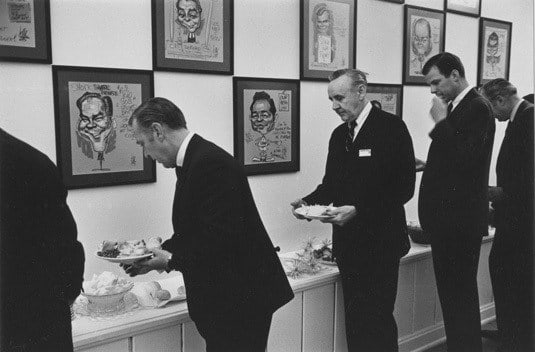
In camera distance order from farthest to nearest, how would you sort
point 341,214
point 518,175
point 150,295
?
point 518,175 < point 341,214 < point 150,295

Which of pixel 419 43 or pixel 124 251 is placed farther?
pixel 419 43

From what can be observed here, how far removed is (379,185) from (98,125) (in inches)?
51.8

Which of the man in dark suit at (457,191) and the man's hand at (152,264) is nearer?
the man's hand at (152,264)

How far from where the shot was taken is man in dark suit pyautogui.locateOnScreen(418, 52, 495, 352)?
269 centimetres

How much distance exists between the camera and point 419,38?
3764 mm

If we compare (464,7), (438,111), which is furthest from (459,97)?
(464,7)

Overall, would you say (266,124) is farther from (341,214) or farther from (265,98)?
(341,214)

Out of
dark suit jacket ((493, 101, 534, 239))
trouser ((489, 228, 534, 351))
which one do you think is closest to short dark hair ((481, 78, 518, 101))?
dark suit jacket ((493, 101, 534, 239))

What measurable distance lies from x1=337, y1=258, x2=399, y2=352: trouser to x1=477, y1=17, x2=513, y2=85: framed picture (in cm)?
233

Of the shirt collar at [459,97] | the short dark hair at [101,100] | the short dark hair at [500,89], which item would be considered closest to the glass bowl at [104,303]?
the short dark hair at [101,100]

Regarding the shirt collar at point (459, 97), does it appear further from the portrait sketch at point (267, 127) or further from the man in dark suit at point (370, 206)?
the portrait sketch at point (267, 127)

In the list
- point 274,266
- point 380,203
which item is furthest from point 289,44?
point 274,266

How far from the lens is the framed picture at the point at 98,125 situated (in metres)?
2.33

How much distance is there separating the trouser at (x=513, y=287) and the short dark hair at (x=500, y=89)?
0.80 meters
